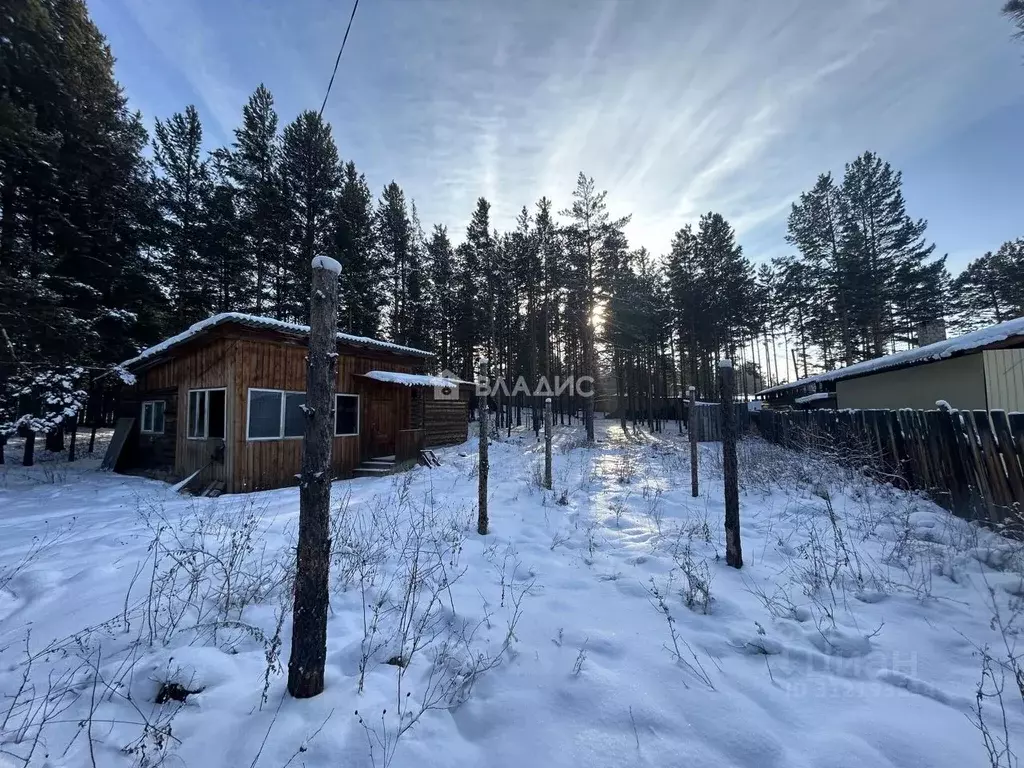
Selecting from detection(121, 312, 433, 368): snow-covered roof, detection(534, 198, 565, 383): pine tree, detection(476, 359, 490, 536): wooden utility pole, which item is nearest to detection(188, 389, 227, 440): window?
detection(121, 312, 433, 368): snow-covered roof

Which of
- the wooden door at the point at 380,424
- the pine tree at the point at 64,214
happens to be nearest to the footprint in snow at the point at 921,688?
the wooden door at the point at 380,424

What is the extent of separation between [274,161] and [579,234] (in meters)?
14.6

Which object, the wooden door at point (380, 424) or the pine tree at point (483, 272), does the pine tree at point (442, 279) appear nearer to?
the pine tree at point (483, 272)

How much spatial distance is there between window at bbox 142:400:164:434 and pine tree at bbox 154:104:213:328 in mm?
7066

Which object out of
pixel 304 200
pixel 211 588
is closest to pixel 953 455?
pixel 211 588

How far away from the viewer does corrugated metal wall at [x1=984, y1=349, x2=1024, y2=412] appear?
8570 millimetres

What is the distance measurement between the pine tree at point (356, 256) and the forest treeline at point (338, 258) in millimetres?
104

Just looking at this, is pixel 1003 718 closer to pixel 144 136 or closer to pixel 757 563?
pixel 757 563

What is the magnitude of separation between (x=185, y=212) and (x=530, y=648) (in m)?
22.9

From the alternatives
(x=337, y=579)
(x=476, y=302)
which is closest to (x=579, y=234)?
(x=476, y=302)

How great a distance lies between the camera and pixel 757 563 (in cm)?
408

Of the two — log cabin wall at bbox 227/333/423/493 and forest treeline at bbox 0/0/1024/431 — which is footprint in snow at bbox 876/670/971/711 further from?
forest treeline at bbox 0/0/1024/431

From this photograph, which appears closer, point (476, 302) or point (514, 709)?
point (514, 709)

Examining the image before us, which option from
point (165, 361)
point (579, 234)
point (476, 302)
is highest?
point (579, 234)
